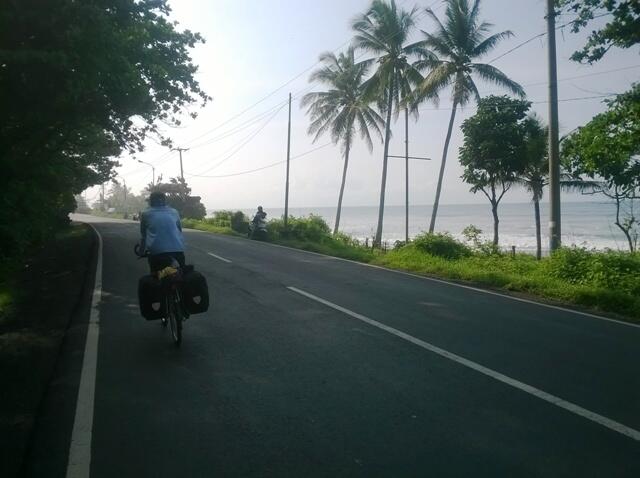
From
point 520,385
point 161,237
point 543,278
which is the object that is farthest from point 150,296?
point 543,278

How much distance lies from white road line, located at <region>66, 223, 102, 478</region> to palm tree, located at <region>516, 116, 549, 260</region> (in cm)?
1942

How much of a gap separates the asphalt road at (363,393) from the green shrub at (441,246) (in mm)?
8247

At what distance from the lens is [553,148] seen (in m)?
12.5

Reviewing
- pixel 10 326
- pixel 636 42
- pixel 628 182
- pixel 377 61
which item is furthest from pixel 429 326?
pixel 377 61

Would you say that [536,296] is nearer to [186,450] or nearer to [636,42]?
[636,42]

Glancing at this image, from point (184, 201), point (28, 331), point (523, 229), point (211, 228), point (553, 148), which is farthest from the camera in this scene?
point (523, 229)

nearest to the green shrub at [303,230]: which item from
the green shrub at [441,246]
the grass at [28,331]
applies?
the green shrub at [441,246]

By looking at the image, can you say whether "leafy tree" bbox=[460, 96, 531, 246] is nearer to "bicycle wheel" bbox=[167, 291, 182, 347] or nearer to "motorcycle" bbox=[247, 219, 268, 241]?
"motorcycle" bbox=[247, 219, 268, 241]

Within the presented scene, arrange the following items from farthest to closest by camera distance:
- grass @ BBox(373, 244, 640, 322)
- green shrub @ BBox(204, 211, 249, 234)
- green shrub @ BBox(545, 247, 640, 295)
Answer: green shrub @ BBox(204, 211, 249, 234)
green shrub @ BBox(545, 247, 640, 295)
grass @ BBox(373, 244, 640, 322)

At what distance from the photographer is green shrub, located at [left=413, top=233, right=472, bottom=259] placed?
1717 centimetres

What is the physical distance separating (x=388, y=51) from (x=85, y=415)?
77.8 feet

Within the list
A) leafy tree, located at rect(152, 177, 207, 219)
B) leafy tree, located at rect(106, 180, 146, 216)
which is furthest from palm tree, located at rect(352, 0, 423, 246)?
leafy tree, located at rect(106, 180, 146, 216)

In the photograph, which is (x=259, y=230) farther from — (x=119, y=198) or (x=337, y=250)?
(x=119, y=198)

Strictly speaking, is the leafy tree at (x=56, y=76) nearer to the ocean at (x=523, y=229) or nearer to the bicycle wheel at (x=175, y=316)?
the bicycle wheel at (x=175, y=316)
